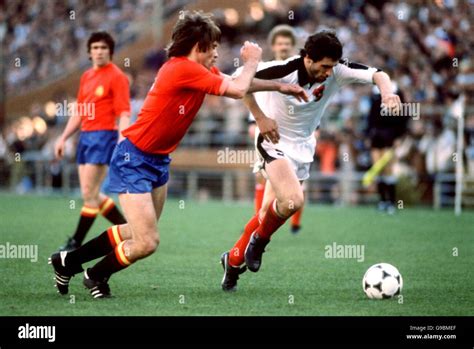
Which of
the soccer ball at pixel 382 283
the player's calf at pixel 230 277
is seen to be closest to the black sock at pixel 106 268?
the player's calf at pixel 230 277

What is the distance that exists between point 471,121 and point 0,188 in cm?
1486

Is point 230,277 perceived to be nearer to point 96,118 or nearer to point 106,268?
point 106,268

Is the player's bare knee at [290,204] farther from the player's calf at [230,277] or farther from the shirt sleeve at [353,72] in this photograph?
the shirt sleeve at [353,72]

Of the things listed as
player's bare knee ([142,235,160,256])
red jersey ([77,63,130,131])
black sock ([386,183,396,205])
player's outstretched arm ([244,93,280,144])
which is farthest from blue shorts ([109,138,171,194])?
black sock ([386,183,396,205])

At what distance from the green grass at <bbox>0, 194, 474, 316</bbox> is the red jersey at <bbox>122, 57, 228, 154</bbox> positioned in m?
1.20

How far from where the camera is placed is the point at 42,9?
33.9m

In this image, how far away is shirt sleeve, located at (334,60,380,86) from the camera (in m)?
8.09

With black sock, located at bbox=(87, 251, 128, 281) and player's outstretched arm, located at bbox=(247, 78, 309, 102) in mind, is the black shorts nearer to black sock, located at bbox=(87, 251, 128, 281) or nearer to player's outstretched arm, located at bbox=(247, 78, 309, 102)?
player's outstretched arm, located at bbox=(247, 78, 309, 102)

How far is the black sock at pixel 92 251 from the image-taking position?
304 inches

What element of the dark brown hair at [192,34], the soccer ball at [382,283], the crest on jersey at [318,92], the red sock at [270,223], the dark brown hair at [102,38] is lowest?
the soccer ball at [382,283]

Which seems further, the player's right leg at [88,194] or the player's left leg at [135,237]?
the player's right leg at [88,194]

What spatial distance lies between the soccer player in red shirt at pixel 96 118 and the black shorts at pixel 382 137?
23.7 feet
